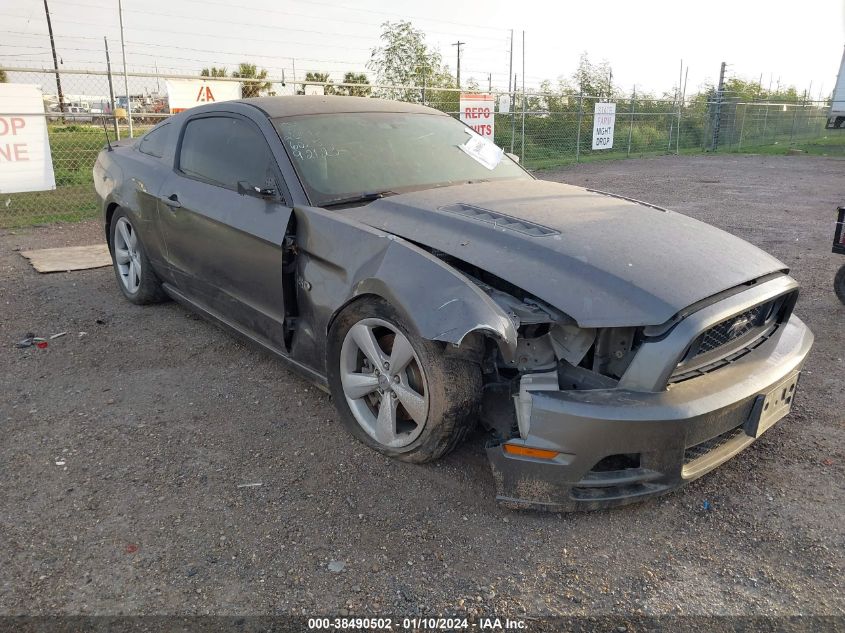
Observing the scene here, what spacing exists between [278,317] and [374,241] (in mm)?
Answer: 794

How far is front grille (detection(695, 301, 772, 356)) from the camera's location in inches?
102

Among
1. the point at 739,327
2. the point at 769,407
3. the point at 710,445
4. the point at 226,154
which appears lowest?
the point at 710,445

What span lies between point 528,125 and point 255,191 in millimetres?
16972

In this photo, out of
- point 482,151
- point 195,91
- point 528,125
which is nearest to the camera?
point 482,151

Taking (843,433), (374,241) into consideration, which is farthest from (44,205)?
(843,433)

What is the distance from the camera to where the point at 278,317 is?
338 cm

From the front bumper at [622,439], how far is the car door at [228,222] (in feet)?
5.08

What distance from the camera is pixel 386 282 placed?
107 inches

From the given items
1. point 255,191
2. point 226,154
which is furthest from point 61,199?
point 255,191

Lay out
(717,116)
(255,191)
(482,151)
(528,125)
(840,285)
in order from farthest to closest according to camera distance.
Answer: (717,116) < (528,125) < (840,285) < (482,151) < (255,191)

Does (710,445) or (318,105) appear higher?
(318,105)

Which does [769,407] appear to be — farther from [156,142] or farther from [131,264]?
[131,264]

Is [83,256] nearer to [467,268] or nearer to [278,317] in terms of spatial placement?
[278,317]

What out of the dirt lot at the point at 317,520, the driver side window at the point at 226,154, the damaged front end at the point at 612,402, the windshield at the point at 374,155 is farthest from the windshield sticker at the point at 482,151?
the dirt lot at the point at 317,520
